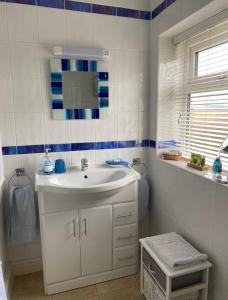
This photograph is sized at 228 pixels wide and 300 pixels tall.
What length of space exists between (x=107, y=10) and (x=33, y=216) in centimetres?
170

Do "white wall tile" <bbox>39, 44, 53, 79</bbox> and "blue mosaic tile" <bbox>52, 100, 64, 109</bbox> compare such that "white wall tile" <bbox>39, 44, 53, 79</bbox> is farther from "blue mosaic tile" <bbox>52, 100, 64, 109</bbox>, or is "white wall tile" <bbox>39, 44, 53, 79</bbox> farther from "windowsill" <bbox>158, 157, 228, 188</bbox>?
"windowsill" <bbox>158, 157, 228, 188</bbox>

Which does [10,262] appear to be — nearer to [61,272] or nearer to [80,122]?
[61,272]

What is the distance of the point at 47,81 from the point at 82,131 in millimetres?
467

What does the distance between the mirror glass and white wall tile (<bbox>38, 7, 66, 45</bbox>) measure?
0.85 feet

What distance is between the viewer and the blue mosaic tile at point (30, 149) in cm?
181

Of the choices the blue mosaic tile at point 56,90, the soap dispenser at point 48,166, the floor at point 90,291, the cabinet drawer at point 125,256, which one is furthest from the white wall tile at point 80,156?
the floor at point 90,291

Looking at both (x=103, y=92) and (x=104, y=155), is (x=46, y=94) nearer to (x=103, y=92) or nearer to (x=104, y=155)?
(x=103, y=92)

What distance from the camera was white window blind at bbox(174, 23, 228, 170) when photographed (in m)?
1.49

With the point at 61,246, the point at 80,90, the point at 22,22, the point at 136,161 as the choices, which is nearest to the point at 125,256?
the point at 61,246

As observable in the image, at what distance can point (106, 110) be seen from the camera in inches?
76.5

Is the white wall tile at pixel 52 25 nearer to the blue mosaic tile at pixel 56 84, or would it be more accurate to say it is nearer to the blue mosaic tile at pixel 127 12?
the blue mosaic tile at pixel 56 84

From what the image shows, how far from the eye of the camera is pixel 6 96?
67.7 inches

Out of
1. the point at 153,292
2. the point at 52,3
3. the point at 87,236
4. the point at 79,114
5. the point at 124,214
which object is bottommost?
the point at 153,292

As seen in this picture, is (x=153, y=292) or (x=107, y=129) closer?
(x=153, y=292)
